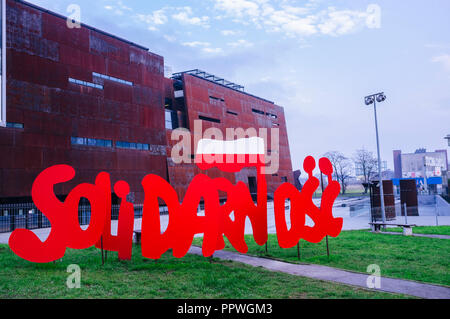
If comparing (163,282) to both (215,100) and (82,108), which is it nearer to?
(82,108)

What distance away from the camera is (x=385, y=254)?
1294 cm

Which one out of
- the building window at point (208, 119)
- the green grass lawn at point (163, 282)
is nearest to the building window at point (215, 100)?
the building window at point (208, 119)

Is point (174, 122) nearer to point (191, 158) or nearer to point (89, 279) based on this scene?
point (191, 158)

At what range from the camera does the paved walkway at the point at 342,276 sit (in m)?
8.12

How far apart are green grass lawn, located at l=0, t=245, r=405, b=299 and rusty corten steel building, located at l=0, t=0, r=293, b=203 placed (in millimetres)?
18182

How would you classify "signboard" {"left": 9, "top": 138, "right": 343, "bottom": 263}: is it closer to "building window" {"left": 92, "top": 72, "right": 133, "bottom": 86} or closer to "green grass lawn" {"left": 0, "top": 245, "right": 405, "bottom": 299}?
"green grass lawn" {"left": 0, "top": 245, "right": 405, "bottom": 299}

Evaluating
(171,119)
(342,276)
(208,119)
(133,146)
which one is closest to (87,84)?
(133,146)

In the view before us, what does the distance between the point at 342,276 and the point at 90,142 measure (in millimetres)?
26926

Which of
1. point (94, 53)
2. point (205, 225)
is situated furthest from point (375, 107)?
point (94, 53)

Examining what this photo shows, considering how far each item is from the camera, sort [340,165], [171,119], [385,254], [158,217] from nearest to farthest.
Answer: [158,217]
[385,254]
[171,119]
[340,165]

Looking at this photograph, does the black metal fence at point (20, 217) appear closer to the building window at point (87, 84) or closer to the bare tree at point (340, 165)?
the building window at point (87, 84)

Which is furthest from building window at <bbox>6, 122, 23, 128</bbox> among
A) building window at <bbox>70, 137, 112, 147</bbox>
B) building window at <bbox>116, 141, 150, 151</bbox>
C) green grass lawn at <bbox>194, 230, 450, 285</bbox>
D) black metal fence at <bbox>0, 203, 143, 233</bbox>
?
green grass lawn at <bbox>194, 230, 450, 285</bbox>

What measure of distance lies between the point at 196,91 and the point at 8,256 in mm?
33792

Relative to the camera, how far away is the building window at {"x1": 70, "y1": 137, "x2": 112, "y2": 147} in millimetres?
30972
